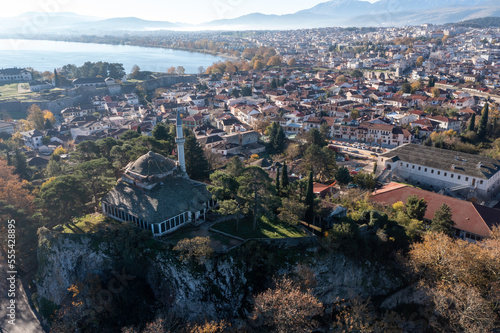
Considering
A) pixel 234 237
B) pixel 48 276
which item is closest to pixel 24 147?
pixel 48 276

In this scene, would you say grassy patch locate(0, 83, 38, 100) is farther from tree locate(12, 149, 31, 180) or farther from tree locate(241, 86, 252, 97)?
tree locate(241, 86, 252, 97)

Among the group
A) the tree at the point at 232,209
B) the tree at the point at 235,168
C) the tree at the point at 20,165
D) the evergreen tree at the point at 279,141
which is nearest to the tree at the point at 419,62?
the evergreen tree at the point at 279,141

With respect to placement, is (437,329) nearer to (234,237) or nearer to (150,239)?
(234,237)

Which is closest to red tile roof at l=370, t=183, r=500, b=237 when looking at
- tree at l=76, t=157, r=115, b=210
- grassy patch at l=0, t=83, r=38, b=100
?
tree at l=76, t=157, r=115, b=210

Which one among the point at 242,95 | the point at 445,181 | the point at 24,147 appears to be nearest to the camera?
the point at 445,181

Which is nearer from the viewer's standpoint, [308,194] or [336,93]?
[308,194]
